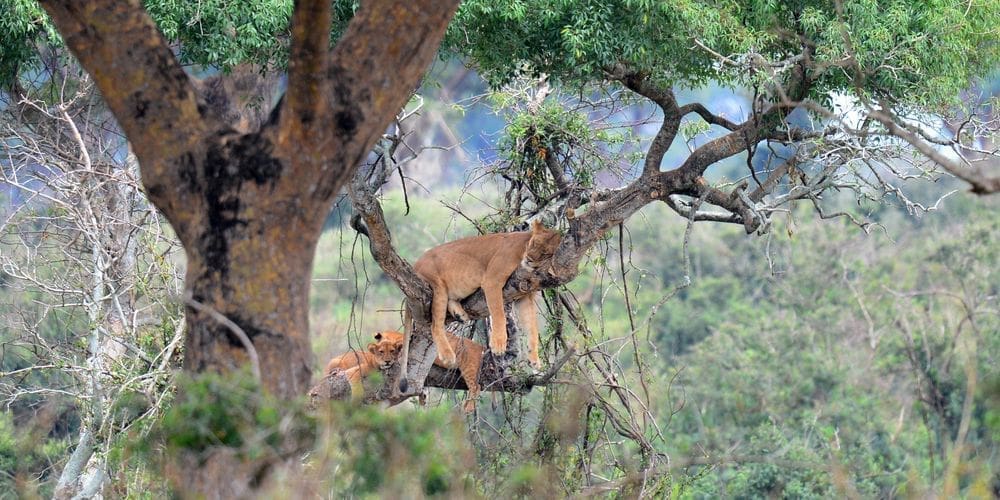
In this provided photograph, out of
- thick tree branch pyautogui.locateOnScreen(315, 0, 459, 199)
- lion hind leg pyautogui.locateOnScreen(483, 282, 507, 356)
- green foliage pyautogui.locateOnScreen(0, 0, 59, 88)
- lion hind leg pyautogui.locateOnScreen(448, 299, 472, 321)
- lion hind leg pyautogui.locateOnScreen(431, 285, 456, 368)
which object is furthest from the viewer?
green foliage pyautogui.locateOnScreen(0, 0, 59, 88)

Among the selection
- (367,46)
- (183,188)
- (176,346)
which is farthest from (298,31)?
(176,346)

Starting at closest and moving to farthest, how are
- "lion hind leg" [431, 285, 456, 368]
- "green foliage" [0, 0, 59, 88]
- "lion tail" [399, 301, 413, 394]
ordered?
"lion hind leg" [431, 285, 456, 368]
"lion tail" [399, 301, 413, 394]
"green foliage" [0, 0, 59, 88]

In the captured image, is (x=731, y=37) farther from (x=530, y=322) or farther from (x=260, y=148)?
(x=260, y=148)

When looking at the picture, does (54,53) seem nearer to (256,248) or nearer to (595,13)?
(595,13)

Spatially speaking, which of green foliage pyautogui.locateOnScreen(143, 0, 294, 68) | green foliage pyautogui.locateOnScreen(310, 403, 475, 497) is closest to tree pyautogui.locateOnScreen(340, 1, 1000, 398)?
green foliage pyautogui.locateOnScreen(143, 0, 294, 68)

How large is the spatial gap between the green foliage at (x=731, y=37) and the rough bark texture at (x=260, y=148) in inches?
135

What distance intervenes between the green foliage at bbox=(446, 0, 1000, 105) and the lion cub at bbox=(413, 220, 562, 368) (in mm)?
1375

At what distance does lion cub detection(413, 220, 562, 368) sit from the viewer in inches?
296

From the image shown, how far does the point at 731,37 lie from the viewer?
8.16m

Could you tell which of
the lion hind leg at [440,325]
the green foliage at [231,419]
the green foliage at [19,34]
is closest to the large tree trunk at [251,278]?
the green foliage at [231,419]

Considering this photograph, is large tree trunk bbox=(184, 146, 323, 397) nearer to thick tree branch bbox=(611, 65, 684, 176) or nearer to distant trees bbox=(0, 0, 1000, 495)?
distant trees bbox=(0, 0, 1000, 495)

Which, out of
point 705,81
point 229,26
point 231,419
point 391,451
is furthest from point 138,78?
point 705,81

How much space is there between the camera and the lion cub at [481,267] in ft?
24.7

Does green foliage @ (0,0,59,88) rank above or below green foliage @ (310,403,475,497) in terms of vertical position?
above
